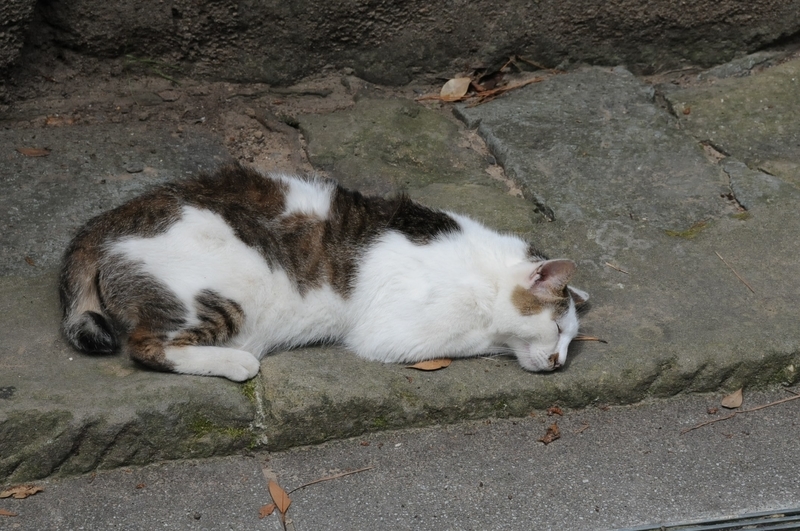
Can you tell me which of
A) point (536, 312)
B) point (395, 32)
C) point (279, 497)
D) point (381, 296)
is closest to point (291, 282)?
point (381, 296)

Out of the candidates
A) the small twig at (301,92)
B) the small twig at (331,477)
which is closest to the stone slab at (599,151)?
the small twig at (301,92)

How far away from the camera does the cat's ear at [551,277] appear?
3.80 metres

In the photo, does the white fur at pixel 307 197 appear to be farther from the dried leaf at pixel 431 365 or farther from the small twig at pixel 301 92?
the small twig at pixel 301 92

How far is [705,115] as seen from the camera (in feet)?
18.6

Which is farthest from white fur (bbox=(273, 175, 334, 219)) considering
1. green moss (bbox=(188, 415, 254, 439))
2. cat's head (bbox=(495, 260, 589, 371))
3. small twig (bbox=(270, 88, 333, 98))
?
small twig (bbox=(270, 88, 333, 98))

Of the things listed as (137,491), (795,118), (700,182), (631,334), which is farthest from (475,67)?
(137,491)

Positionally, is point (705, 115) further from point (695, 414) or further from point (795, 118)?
point (695, 414)

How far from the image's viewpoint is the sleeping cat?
11.8 feet

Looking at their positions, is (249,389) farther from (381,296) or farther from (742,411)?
(742,411)

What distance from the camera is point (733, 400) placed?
382 cm

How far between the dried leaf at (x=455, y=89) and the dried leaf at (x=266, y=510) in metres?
3.41

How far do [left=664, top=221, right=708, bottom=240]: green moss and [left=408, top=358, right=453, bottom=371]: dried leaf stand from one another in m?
1.61

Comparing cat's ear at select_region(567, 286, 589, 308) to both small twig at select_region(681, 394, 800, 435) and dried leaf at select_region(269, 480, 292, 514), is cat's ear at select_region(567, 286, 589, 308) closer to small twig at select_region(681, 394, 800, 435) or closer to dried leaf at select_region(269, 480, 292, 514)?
small twig at select_region(681, 394, 800, 435)

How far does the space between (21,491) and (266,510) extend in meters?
0.89
